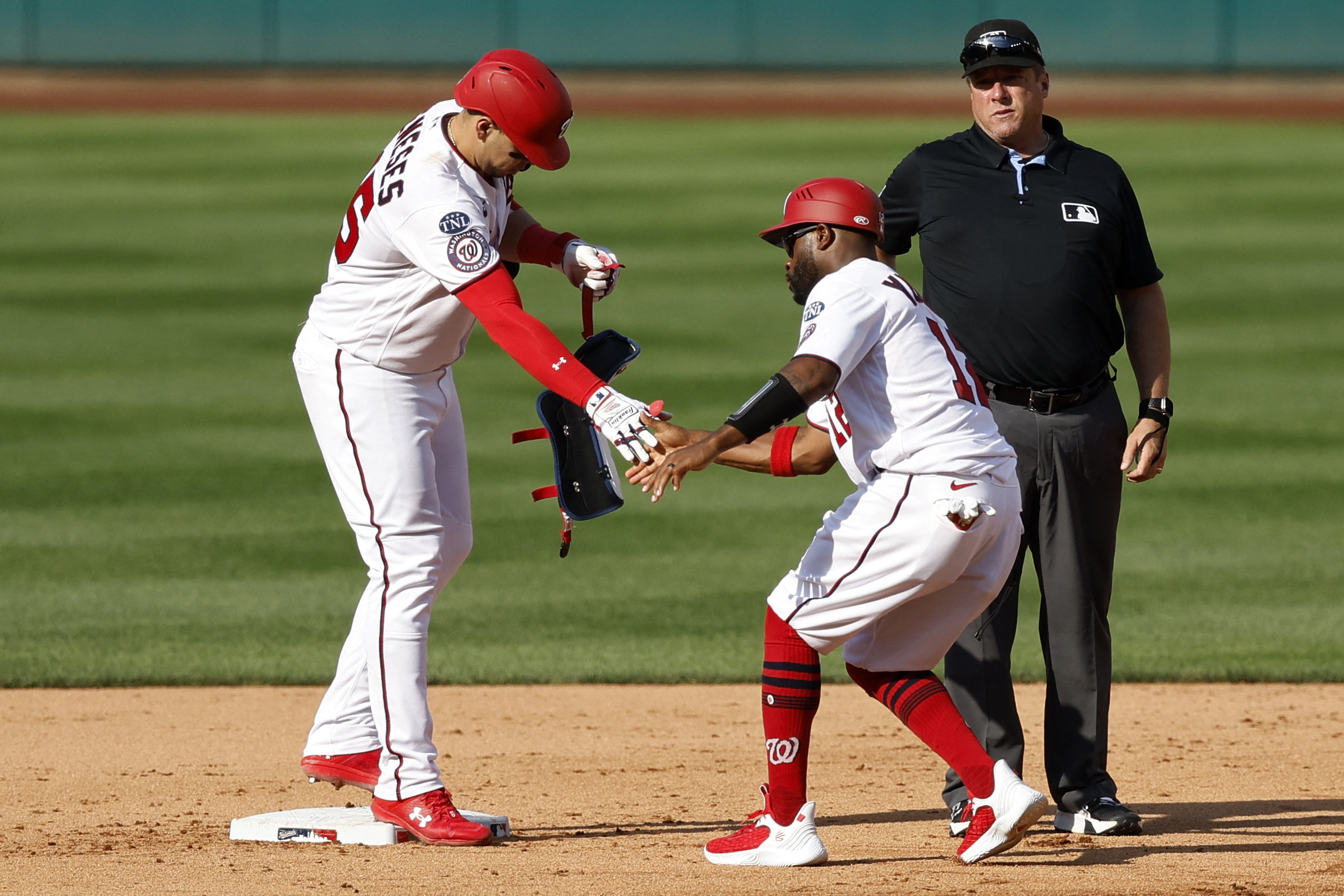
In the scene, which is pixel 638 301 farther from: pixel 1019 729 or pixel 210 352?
pixel 1019 729

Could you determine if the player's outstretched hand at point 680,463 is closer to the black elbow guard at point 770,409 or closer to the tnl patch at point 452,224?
the black elbow guard at point 770,409

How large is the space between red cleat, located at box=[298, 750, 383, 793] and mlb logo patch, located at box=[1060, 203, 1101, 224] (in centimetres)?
244

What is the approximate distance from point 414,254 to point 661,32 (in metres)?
23.6

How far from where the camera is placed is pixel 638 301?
15.7 metres

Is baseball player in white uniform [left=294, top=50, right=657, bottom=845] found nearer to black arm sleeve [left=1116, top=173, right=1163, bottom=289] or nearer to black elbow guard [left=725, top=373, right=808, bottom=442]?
black elbow guard [left=725, top=373, right=808, bottom=442]

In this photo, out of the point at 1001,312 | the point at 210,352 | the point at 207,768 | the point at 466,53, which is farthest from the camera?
the point at 466,53

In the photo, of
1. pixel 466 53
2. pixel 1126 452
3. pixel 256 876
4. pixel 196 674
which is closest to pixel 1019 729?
pixel 1126 452

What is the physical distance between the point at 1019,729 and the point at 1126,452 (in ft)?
2.75

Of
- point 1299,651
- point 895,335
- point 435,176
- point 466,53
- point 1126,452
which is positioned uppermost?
point 466,53

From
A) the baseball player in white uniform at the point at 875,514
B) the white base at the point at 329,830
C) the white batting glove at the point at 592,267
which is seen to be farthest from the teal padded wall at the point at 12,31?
the baseball player in white uniform at the point at 875,514

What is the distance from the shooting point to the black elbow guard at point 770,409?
13.1 ft

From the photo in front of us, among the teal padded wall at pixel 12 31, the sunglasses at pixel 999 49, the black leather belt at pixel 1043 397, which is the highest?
the teal padded wall at pixel 12 31

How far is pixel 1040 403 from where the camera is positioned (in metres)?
4.76

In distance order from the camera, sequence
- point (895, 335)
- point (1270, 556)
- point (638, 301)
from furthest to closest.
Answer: point (638, 301)
point (1270, 556)
point (895, 335)
